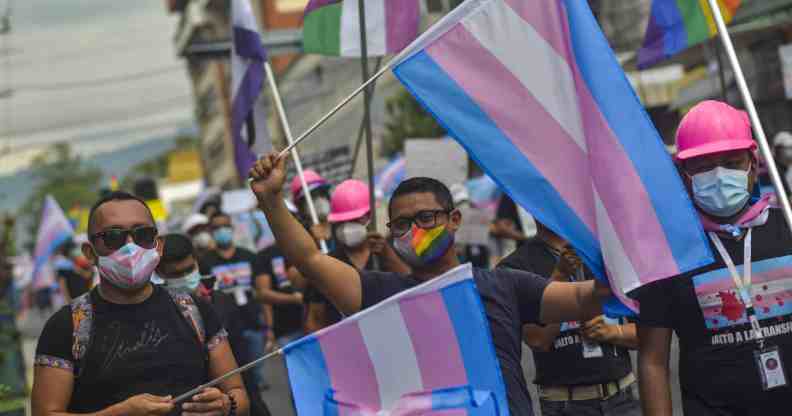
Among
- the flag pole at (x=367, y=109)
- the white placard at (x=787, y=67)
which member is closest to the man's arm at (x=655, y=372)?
the flag pole at (x=367, y=109)

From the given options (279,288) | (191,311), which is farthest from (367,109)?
(191,311)

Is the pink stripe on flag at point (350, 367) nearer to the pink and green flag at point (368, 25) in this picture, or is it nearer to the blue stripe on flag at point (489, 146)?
the blue stripe on flag at point (489, 146)

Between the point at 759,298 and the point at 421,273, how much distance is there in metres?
1.09

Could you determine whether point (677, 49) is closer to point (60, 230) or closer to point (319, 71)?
point (60, 230)

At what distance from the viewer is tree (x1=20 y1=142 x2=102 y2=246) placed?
148 metres

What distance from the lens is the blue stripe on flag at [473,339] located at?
4066 mm

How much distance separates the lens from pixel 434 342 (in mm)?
4160

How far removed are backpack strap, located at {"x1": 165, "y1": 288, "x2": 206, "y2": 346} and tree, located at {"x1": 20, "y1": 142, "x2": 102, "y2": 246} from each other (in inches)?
5617

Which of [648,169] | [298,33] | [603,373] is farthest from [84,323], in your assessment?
[298,33]

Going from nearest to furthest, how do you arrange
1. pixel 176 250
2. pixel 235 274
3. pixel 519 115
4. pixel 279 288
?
pixel 519 115 < pixel 176 250 < pixel 279 288 < pixel 235 274

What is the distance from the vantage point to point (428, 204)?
4.77m

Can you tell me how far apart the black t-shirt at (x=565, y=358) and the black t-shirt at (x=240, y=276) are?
19.5 feet

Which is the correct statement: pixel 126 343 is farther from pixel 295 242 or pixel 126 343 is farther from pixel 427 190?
pixel 427 190

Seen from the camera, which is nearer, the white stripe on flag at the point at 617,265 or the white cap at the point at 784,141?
the white stripe on flag at the point at 617,265
